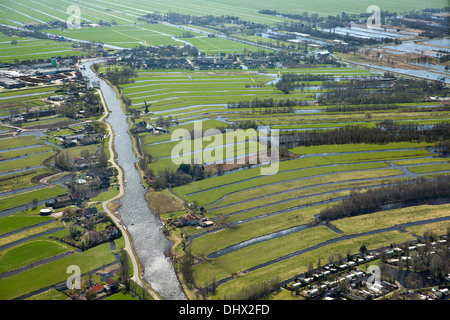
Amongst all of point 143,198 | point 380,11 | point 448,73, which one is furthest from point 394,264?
point 380,11

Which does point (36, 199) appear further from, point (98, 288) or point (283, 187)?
point (283, 187)

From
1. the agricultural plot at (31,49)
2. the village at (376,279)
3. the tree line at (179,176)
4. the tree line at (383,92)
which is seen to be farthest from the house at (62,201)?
the agricultural plot at (31,49)

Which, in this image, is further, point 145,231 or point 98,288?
point 145,231

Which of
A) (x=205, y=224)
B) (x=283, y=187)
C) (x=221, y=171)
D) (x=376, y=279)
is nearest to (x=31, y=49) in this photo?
(x=221, y=171)

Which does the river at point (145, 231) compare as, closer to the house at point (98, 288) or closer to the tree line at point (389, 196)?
the house at point (98, 288)

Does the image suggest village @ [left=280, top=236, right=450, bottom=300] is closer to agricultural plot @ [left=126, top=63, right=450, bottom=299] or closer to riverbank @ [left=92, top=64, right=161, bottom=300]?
agricultural plot @ [left=126, top=63, right=450, bottom=299]

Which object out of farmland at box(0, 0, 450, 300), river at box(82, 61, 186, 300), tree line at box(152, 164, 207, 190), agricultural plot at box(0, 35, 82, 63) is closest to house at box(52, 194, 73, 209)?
farmland at box(0, 0, 450, 300)
